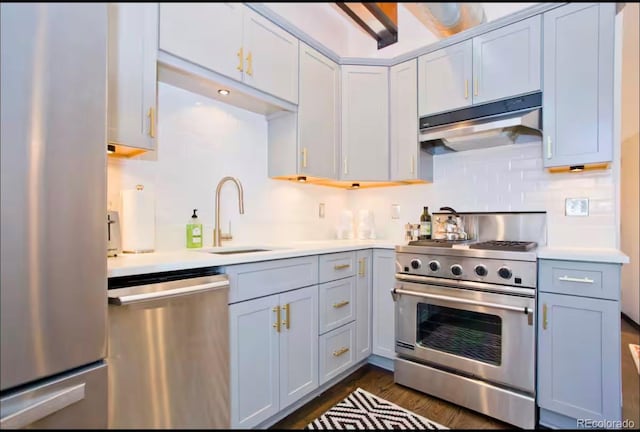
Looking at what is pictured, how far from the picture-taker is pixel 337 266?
197 centimetres

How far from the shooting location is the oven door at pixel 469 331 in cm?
163

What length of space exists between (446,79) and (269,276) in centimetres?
178

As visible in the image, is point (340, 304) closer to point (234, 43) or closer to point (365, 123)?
point (365, 123)

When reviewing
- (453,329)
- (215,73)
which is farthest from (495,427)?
(215,73)

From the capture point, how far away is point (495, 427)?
5.35 feet

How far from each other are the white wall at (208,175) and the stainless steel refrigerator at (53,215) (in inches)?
30.1

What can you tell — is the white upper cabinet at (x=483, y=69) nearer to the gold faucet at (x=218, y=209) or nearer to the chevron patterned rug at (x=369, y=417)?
the gold faucet at (x=218, y=209)

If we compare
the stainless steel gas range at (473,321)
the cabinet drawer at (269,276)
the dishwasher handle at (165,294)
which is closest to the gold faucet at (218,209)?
the cabinet drawer at (269,276)

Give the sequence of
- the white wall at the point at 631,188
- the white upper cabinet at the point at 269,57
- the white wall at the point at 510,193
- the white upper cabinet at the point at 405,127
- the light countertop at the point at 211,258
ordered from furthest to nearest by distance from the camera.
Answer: the white wall at the point at 631,188 → the white upper cabinet at the point at 405,127 → the white wall at the point at 510,193 → the white upper cabinet at the point at 269,57 → the light countertop at the point at 211,258

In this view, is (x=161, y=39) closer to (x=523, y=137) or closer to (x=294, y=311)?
(x=294, y=311)

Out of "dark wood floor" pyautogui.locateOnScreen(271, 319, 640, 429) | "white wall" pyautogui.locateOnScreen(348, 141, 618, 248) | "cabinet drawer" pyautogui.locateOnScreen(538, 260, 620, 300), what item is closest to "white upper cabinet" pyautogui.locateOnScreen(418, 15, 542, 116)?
"white wall" pyautogui.locateOnScreen(348, 141, 618, 248)

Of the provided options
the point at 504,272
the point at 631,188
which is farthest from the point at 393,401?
the point at 631,188

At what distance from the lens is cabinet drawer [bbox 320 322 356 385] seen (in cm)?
186

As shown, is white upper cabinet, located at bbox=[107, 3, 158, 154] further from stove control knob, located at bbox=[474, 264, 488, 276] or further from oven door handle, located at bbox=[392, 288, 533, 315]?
stove control knob, located at bbox=[474, 264, 488, 276]
